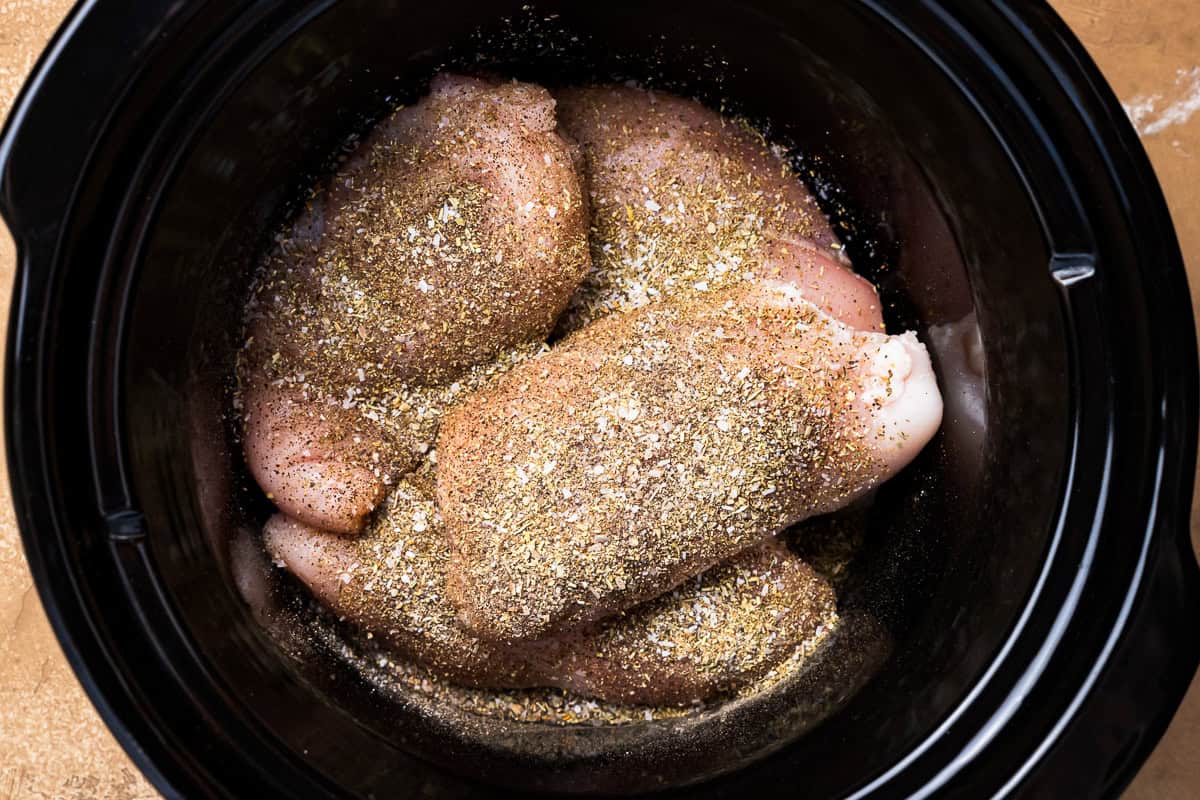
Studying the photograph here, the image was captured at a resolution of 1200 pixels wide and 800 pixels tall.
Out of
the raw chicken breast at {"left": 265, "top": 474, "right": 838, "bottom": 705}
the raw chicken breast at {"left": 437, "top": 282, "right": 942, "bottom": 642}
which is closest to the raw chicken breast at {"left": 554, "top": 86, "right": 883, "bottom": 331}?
the raw chicken breast at {"left": 437, "top": 282, "right": 942, "bottom": 642}

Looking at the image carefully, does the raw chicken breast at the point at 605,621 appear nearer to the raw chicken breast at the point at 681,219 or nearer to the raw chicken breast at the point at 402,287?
the raw chicken breast at the point at 402,287

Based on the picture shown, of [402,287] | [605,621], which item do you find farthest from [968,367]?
[402,287]

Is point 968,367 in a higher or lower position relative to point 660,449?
higher

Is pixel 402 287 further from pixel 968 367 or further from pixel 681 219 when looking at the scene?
pixel 968 367

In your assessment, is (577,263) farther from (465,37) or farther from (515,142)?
(465,37)

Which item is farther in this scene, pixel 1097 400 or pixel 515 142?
pixel 515 142

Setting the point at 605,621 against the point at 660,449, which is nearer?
the point at 660,449

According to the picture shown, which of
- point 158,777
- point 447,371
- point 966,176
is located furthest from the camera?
A: point 447,371

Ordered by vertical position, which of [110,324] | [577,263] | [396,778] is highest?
[577,263]

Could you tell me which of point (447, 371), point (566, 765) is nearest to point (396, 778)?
point (566, 765)
